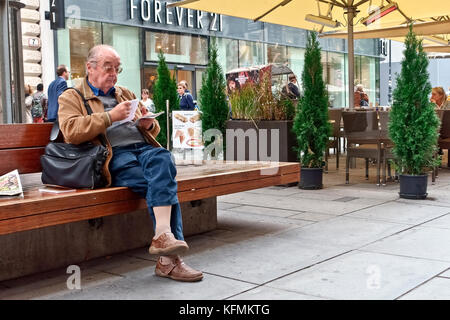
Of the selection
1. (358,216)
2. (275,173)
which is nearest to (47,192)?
(275,173)

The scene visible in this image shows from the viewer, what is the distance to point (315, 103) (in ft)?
27.5

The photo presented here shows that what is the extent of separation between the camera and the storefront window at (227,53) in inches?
808

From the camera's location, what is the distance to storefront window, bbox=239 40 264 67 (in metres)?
21.3

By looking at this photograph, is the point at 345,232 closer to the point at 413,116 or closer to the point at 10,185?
the point at 413,116

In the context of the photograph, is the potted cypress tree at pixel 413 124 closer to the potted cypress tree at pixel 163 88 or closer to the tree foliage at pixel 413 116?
the tree foliage at pixel 413 116

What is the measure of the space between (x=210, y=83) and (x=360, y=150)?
8.38 ft

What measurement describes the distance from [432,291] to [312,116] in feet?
16.2

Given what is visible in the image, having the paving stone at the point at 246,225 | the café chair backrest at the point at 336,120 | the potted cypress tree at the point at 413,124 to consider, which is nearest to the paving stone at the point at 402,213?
the potted cypress tree at the point at 413,124

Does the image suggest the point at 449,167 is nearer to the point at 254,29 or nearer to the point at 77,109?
the point at 77,109

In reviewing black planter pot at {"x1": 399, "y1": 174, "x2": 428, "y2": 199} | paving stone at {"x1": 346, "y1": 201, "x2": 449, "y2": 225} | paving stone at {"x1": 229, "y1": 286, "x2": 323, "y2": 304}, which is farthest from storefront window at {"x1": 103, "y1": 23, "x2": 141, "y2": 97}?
paving stone at {"x1": 229, "y1": 286, "x2": 323, "y2": 304}

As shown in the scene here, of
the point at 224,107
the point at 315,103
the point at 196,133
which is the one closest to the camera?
the point at 315,103

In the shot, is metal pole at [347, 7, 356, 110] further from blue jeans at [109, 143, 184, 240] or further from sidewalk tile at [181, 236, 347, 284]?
blue jeans at [109, 143, 184, 240]

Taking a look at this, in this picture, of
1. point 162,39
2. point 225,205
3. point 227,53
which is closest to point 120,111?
point 225,205
